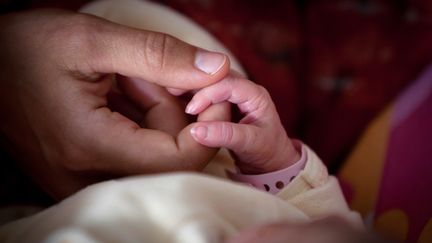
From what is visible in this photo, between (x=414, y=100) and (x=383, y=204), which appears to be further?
(x=414, y=100)

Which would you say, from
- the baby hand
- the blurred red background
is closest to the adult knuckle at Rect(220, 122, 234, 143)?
the baby hand

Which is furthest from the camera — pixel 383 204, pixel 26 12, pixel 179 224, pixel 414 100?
pixel 414 100

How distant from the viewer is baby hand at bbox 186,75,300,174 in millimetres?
471

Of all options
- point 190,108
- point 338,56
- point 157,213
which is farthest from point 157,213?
point 338,56

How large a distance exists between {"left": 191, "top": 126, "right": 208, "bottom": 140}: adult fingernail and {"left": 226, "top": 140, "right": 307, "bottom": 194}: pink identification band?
4.0 inches

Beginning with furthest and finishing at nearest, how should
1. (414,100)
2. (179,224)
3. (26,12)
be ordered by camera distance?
(414,100)
(26,12)
(179,224)

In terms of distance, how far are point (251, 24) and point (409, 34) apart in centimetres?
27

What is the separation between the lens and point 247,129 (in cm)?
49

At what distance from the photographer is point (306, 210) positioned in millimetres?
527

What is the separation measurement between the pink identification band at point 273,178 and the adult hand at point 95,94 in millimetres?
68

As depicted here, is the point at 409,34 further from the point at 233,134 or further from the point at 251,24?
the point at 233,134

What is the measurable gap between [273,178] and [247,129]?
0.26ft

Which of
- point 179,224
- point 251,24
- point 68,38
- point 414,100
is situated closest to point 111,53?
point 68,38

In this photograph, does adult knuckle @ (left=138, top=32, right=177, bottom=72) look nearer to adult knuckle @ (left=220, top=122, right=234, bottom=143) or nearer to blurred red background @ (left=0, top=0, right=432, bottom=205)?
adult knuckle @ (left=220, top=122, right=234, bottom=143)
